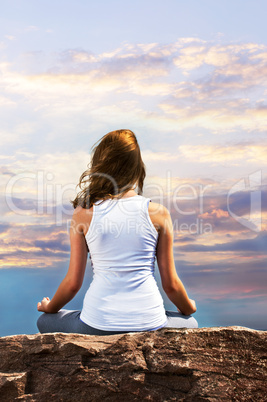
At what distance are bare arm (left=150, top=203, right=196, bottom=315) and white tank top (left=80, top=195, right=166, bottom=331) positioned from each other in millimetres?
74

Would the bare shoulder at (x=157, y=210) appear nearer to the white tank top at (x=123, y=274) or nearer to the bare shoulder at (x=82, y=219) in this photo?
the white tank top at (x=123, y=274)

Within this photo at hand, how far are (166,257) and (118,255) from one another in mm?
398

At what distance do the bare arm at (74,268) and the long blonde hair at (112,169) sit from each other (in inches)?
8.7

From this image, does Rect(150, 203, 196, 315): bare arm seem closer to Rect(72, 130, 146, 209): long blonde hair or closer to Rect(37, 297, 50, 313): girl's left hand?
Rect(72, 130, 146, 209): long blonde hair

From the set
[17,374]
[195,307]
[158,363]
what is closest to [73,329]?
[17,374]

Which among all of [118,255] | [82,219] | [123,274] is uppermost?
[82,219]

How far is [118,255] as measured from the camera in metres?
3.07

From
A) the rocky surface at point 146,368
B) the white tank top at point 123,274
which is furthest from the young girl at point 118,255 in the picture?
the rocky surface at point 146,368

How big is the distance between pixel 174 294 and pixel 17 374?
1.26 meters

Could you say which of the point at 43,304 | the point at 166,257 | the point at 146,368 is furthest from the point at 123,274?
the point at 43,304

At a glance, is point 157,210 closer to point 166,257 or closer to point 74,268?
point 166,257

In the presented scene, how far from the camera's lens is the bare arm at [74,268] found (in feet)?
10.6

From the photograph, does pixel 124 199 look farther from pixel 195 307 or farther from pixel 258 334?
pixel 258 334

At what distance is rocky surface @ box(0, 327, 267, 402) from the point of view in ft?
8.88
